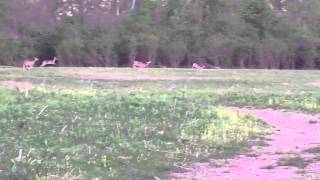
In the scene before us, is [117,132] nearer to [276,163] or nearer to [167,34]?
[276,163]

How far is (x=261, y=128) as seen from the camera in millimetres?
13516

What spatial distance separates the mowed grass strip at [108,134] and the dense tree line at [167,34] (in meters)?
30.8

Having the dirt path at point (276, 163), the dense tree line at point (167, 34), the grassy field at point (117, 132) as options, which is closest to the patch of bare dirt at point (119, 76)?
the grassy field at point (117, 132)

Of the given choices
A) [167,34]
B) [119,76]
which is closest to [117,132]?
[119,76]

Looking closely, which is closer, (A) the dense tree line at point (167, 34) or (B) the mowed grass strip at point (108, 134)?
(B) the mowed grass strip at point (108, 134)

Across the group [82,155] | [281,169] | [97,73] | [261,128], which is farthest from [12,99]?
[97,73]

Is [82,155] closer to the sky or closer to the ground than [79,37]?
closer to the ground

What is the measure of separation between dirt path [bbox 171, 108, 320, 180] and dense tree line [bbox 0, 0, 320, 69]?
34.4 m

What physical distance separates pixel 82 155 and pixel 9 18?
41063 millimetres

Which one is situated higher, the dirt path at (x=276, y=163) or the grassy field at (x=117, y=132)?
the grassy field at (x=117, y=132)

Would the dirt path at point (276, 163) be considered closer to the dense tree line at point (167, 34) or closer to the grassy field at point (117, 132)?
the grassy field at point (117, 132)

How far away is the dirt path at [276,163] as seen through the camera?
8336 millimetres

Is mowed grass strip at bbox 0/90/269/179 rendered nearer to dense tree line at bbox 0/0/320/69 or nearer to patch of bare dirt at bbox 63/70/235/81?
patch of bare dirt at bbox 63/70/235/81

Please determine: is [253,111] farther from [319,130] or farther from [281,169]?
[281,169]
